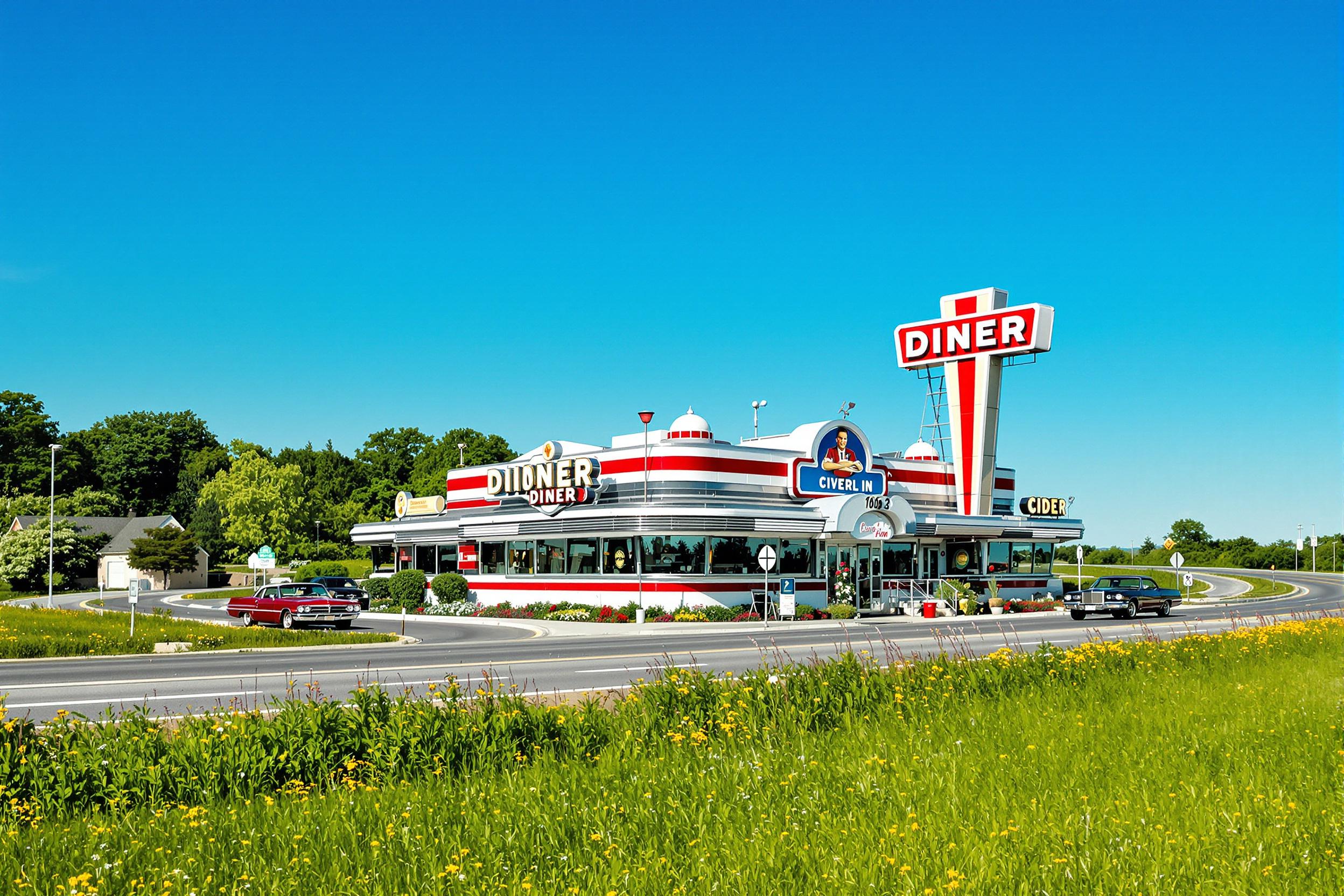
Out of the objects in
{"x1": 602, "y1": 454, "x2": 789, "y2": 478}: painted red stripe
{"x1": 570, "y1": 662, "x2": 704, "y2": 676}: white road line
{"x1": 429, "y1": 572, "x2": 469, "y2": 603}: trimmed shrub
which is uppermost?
{"x1": 602, "y1": 454, "x2": 789, "y2": 478}: painted red stripe

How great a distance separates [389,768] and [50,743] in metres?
2.58

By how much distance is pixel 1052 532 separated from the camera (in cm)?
5556

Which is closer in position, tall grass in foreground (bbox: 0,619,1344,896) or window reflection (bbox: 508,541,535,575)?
tall grass in foreground (bbox: 0,619,1344,896)

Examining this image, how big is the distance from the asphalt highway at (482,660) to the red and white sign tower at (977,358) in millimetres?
13923

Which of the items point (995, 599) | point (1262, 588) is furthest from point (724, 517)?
point (1262, 588)

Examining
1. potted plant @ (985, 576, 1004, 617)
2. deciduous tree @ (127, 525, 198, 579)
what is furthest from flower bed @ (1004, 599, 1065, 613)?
deciduous tree @ (127, 525, 198, 579)

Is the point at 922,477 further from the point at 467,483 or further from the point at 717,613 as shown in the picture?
the point at 467,483

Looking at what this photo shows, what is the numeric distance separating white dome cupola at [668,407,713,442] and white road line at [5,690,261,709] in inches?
1174

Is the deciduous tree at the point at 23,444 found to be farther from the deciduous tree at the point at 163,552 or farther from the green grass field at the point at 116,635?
the green grass field at the point at 116,635

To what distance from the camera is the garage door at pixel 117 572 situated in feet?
278

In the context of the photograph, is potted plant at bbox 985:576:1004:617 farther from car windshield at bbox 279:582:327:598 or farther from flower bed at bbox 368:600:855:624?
car windshield at bbox 279:582:327:598

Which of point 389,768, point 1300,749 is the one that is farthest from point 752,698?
point 1300,749

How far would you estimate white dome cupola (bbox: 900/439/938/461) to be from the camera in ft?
179

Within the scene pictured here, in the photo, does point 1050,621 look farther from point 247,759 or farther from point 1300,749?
point 247,759
